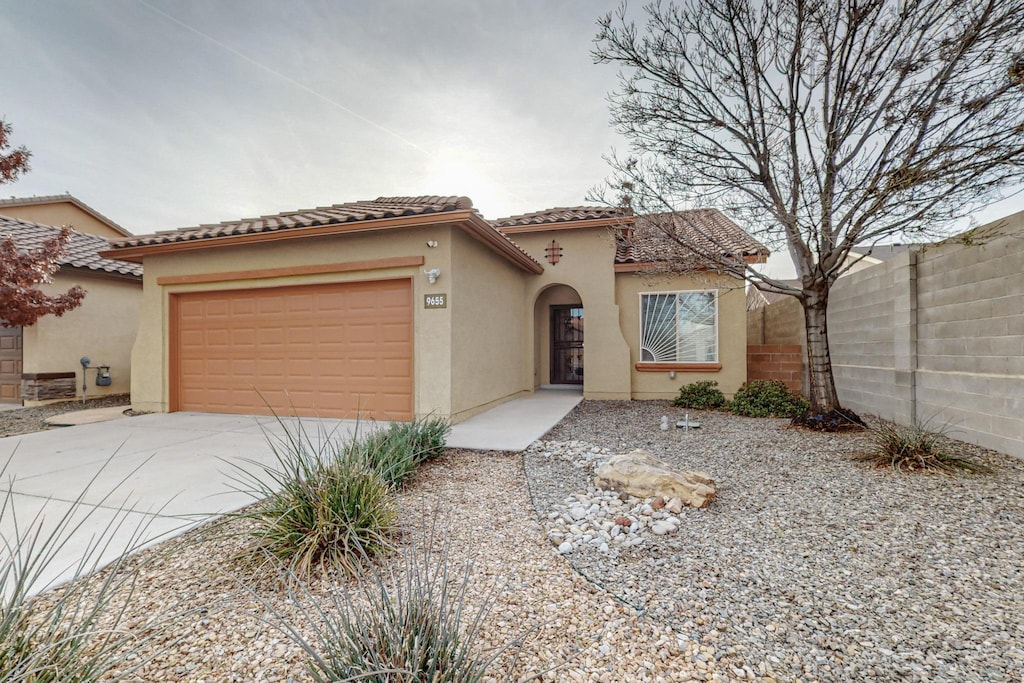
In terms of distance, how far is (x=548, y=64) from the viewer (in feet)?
27.0

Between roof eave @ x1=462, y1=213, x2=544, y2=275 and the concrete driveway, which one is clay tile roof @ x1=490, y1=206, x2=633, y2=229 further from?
the concrete driveway

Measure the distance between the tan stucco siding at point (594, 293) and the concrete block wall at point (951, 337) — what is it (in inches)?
178

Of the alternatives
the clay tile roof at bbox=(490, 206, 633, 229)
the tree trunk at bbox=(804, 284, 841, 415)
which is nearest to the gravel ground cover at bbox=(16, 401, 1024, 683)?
the tree trunk at bbox=(804, 284, 841, 415)

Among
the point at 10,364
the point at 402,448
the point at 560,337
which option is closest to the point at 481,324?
the point at 402,448

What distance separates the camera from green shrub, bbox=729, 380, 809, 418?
8094mm

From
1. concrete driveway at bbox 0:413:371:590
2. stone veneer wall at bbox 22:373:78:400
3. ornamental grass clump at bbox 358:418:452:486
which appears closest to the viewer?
concrete driveway at bbox 0:413:371:590

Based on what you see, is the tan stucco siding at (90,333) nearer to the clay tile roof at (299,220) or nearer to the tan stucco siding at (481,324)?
the clay tile roof at (299,220)

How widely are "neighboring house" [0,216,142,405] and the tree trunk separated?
576 inches

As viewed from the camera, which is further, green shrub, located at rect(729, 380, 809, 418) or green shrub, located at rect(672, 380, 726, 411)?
green shrub, located at rect(672, 380, 726, 411)

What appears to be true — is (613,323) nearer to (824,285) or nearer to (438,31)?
(824,285)

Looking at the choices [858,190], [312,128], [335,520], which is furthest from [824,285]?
[312,128]

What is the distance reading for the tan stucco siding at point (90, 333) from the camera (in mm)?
10039

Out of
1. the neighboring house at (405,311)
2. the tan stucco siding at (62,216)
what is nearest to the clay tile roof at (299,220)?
the neighboring house at (405,311)

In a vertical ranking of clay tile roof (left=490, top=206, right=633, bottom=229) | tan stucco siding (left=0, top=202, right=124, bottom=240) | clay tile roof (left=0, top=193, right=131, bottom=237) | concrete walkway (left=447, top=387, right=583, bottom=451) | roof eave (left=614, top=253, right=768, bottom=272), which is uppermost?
clay tile roof (left=0, top=193, right=131, bottom=237)
